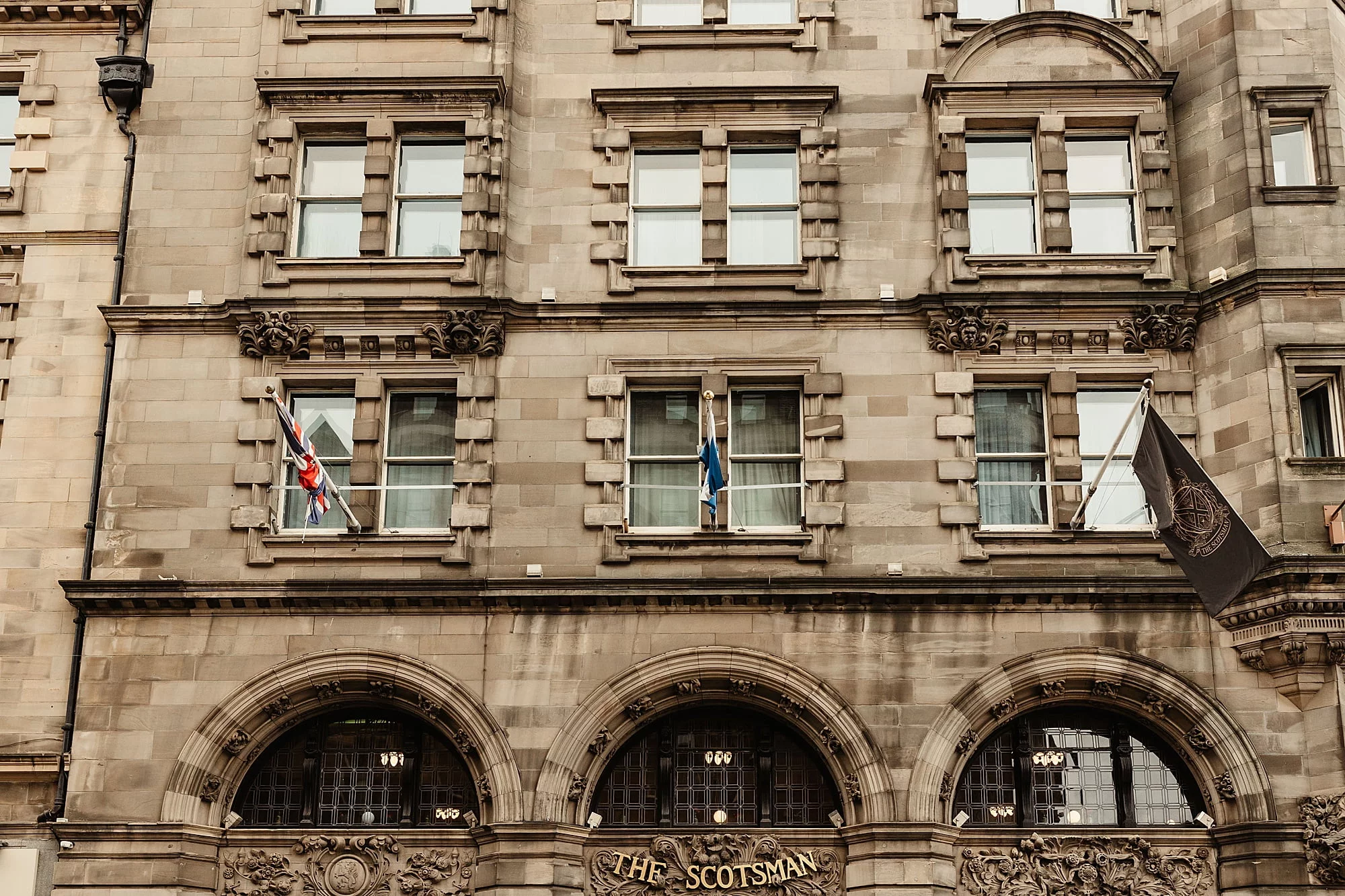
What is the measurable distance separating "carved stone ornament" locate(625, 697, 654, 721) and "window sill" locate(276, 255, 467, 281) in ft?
23.0

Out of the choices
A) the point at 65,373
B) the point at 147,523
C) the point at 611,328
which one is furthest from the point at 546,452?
the point at 65,373

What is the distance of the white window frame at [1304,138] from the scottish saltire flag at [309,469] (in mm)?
14444

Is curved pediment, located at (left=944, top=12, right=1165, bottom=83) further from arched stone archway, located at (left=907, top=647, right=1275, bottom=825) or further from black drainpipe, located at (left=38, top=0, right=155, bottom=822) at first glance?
black drainpipe, located at (left=38, top=0, right=155, bottom=822)

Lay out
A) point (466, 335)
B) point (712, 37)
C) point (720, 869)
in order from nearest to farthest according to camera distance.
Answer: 1. point (720, 869)
2. point (466, 335)
3. point (712, 37)

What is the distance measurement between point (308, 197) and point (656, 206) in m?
5.39

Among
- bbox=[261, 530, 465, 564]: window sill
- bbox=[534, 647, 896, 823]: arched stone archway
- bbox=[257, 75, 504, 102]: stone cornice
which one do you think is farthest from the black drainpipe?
bbox=[534, 647, 896, 823]: arched stone archway

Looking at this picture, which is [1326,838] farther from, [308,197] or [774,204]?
[308,197]

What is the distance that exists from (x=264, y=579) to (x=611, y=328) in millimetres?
6193

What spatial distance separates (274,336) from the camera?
2303 centimetres

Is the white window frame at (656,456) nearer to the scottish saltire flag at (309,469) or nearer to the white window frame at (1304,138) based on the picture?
the scottish saltire flag at (309,469)

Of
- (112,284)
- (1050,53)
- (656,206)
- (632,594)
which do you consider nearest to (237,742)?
(632,594)

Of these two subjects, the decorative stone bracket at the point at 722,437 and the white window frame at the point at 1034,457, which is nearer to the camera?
the decorative stone bracket at the point at 722,437

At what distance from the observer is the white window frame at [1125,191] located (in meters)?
23.7

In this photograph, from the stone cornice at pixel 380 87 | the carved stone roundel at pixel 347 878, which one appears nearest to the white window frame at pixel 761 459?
the stone cornice at pixel 380 87
